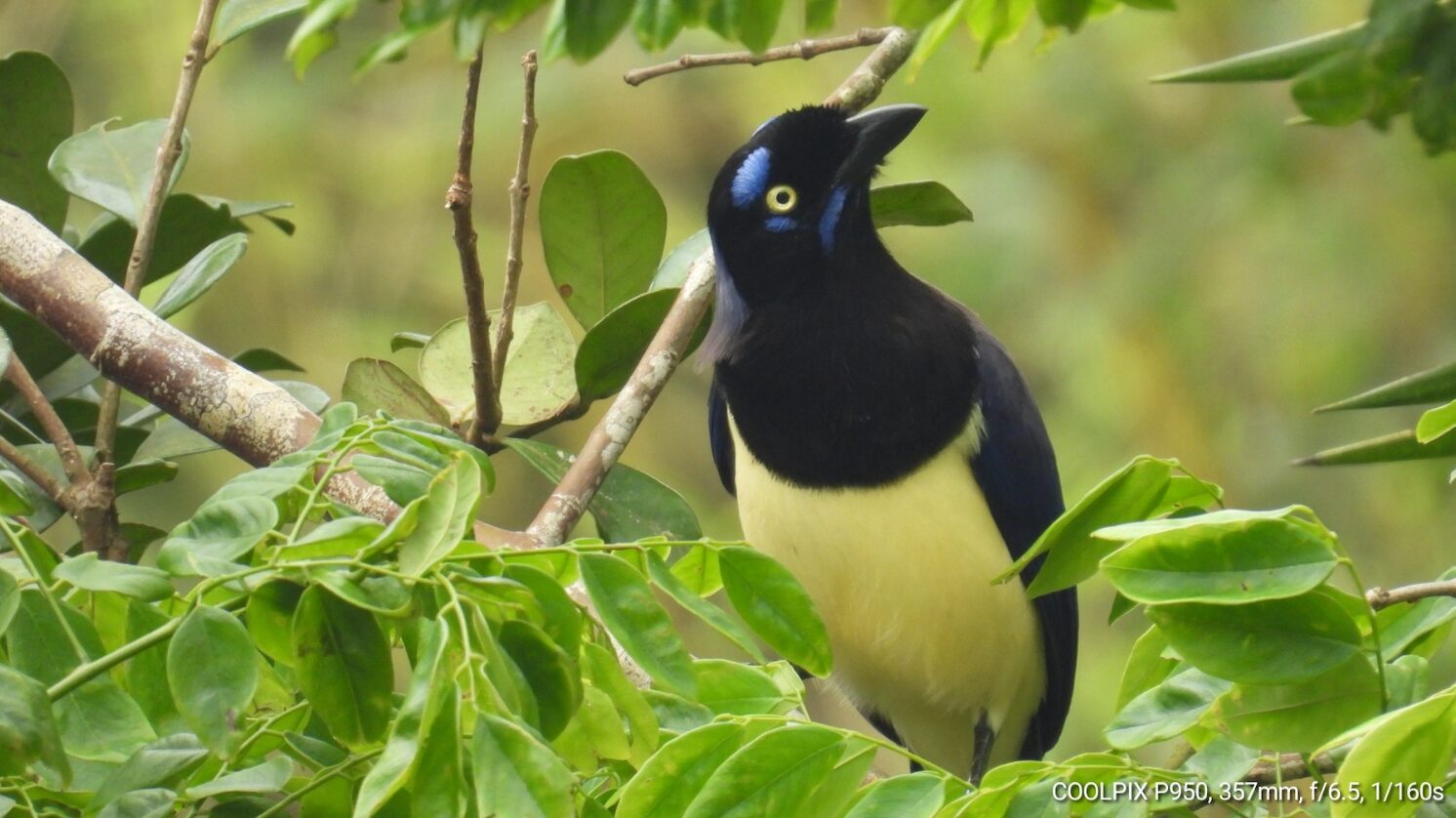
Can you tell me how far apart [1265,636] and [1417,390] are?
0.44 metres

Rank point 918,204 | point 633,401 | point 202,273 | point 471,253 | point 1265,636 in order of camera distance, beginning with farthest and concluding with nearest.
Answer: point 918,204, point 633,401, point 202,273, point 471,253, point 1265,636

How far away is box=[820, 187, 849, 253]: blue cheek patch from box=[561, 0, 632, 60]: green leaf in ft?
5.75

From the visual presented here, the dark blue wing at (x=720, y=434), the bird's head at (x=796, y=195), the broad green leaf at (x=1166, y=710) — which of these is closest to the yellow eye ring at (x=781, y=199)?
the bird's head at (x=796, y=195)

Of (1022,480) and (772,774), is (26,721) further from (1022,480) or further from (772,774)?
(1022,480)

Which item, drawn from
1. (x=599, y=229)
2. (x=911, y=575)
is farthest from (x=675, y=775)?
(x=911, y=575)

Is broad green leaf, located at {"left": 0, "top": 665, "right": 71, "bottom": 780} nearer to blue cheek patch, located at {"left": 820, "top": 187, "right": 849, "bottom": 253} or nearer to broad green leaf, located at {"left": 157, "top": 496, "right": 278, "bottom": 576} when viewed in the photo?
broad green leaf, located at {"left": 157, "top": 496, "right": 278, "bottom": 576}

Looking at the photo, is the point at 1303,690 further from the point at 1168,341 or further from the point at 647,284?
the point at 1168,341

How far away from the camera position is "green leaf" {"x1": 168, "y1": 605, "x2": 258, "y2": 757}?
1.30 metres

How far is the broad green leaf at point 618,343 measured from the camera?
8.05 feet

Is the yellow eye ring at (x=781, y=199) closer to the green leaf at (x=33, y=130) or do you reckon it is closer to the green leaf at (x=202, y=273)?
the green leaf at (x=202, y=273)

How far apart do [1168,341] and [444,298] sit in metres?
3.32

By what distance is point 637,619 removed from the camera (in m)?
1.48

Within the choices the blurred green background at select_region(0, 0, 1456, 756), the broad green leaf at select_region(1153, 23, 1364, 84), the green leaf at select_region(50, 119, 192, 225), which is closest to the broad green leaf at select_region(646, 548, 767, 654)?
the broad green leaf at select_region(1153, 23, 1364, 84)

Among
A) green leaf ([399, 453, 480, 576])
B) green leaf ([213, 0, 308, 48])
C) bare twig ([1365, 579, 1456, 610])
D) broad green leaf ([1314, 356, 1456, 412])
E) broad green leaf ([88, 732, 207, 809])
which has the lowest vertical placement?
broad green leaf ([88, 732, 207, 809])
